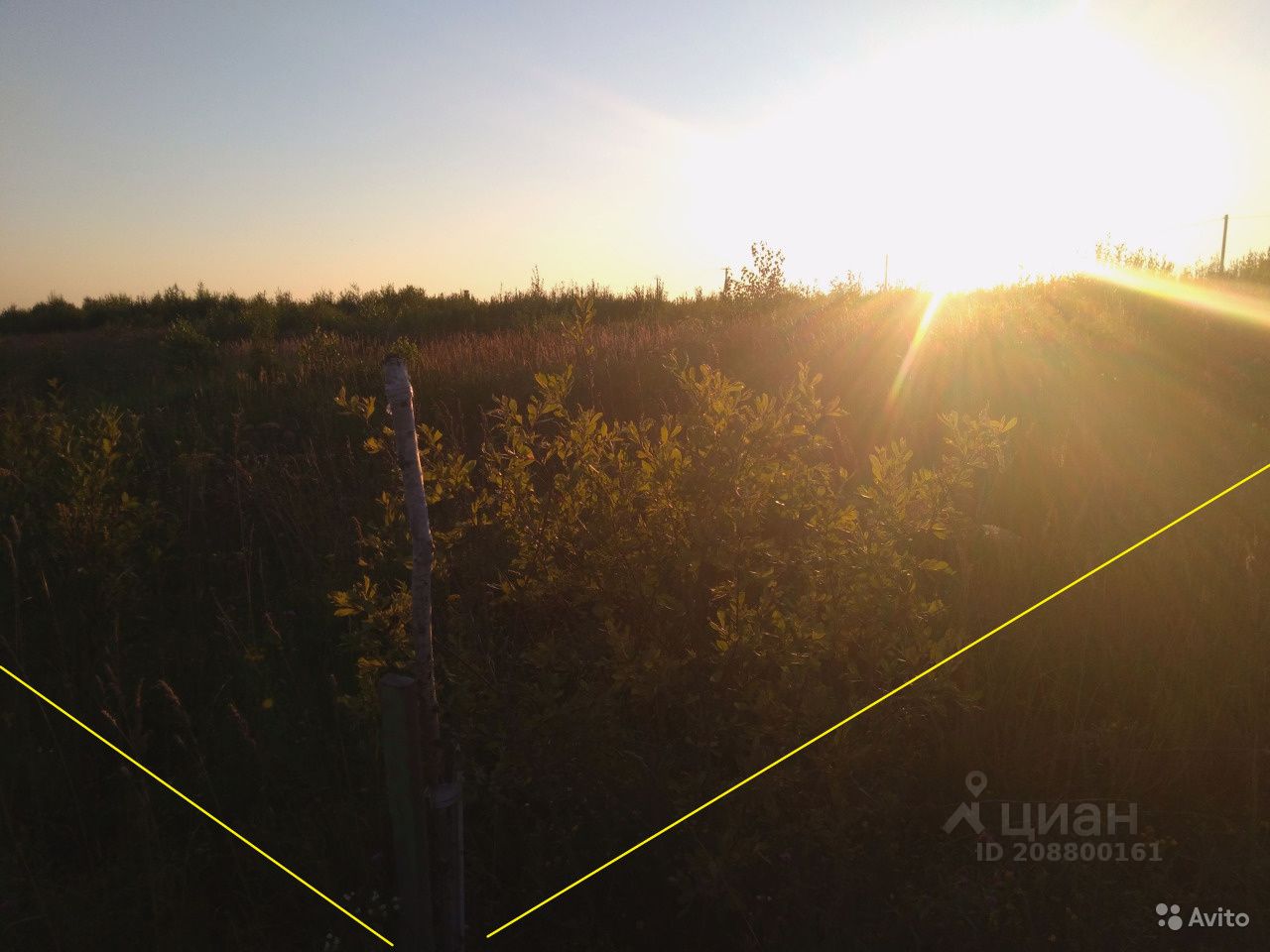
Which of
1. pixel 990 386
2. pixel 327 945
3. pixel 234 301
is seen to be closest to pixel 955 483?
pixel 327 945

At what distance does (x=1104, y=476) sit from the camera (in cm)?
435

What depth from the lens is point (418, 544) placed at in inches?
58.4

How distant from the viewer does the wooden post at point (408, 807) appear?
1.38m

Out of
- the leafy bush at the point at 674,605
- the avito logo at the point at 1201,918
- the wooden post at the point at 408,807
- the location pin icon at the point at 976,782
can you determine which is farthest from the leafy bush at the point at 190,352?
the avito logo at the point at 1201,918

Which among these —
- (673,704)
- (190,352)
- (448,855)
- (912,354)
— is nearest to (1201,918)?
(673,704)

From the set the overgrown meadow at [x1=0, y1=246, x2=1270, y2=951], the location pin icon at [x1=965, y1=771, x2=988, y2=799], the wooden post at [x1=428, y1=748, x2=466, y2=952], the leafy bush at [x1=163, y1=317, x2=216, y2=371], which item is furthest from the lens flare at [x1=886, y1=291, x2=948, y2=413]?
the leafy bush at [x1=163, y1=317, x2=216, y2=371]

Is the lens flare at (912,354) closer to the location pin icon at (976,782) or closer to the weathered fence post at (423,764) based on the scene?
the location pin icon at (976,782)

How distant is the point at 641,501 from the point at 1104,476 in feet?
11.2

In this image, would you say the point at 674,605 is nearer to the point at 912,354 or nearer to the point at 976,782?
the point at 976,782

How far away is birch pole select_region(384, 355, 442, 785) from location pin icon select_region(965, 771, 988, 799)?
1670 mm

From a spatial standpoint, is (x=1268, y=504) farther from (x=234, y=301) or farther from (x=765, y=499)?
(x=234, y=301)

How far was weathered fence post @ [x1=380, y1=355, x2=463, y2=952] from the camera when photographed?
1427mm

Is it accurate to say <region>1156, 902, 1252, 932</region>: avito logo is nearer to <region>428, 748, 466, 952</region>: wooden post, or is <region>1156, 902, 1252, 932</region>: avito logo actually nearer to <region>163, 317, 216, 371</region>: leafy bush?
<region>428, 748, 466, 952</region>: wooden post

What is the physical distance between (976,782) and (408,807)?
5.83 ft
